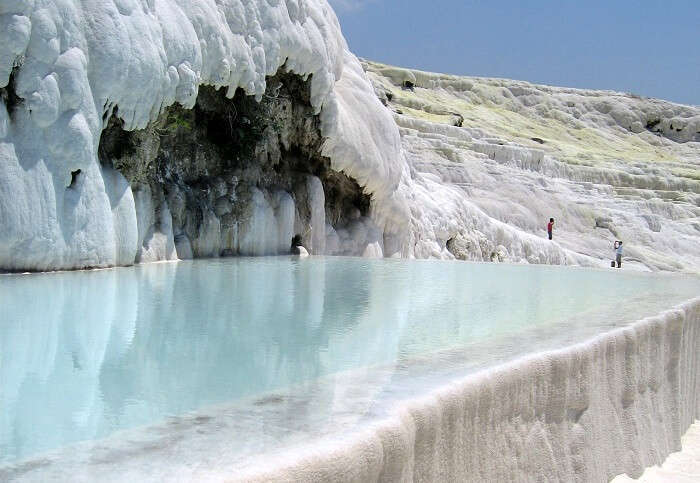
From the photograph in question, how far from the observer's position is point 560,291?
8016 mm

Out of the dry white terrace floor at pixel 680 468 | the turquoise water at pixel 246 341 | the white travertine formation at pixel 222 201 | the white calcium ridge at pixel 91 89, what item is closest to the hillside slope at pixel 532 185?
the white travertine formation at pixel 222 201

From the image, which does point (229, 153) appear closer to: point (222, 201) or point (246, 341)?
point (222, 201)

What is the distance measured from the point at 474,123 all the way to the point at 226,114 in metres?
28.7

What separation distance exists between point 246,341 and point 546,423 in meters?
1.61

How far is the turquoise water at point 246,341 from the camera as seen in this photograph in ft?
9.52

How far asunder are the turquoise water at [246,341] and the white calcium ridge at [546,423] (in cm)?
14

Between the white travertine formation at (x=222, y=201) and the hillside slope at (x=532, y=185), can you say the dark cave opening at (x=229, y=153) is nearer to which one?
the white travertine formation at (x=222, y=201)

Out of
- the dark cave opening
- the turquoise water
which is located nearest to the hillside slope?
the dark cave opening

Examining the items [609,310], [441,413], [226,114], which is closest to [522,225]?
[226,114]

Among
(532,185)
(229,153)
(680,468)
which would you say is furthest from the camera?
(532,185)

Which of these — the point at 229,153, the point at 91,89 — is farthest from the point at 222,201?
the point at 91,89

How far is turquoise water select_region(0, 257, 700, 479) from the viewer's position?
2902 millimetres

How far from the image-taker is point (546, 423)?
429 cm

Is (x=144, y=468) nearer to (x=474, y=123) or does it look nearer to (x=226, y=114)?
(x=226, y=114)
